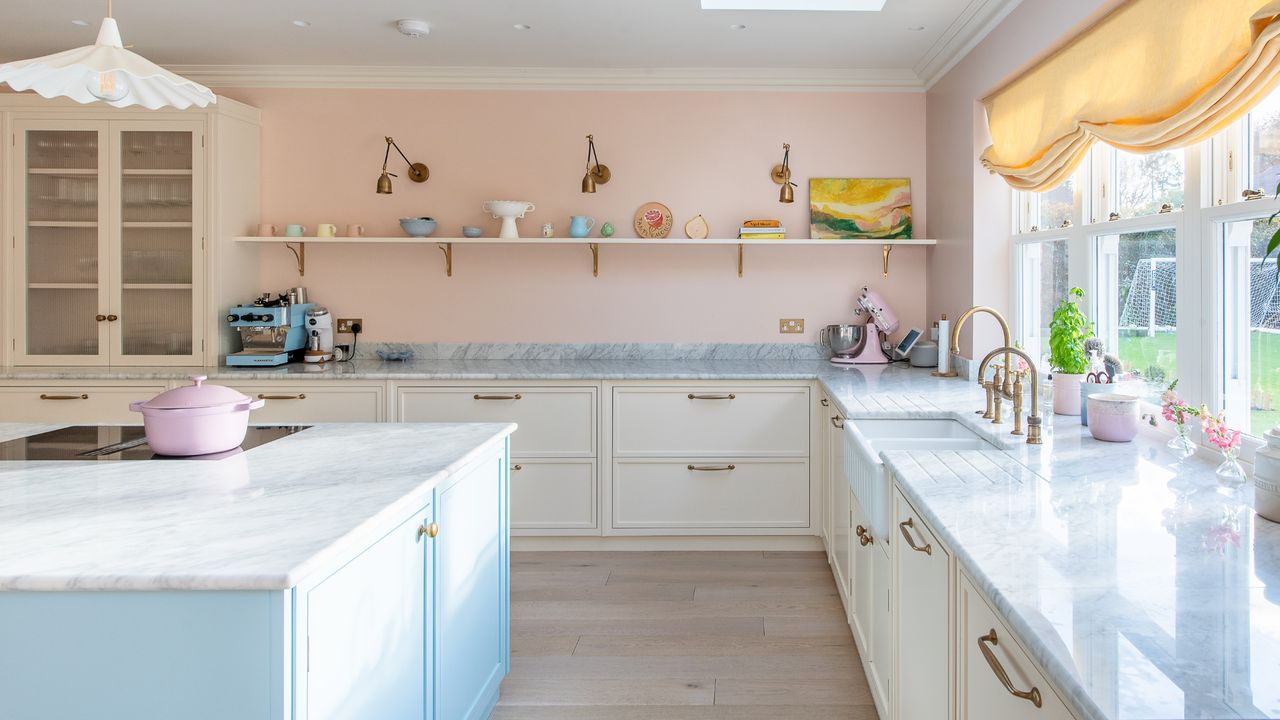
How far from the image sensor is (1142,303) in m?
2.50

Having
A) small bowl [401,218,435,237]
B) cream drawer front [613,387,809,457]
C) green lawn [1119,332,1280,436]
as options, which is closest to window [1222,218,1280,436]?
green lawn [1119,332,1280,436]

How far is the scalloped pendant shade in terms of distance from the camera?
5.94 feet

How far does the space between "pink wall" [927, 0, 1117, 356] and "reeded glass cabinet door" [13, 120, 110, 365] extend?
3974mm

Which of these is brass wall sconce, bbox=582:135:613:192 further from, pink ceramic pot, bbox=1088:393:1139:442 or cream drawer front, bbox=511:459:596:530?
pink ceramic pot, bbox=1088:393:1139:442

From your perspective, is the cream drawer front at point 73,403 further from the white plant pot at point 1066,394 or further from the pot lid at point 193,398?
the white plant pot at point 1066,394

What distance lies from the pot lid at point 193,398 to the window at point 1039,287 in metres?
2.77

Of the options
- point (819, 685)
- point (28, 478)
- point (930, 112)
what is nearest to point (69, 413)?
point (28, 478)

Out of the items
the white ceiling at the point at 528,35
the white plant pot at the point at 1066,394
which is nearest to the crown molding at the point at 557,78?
the white ceiling at the point at 528,35

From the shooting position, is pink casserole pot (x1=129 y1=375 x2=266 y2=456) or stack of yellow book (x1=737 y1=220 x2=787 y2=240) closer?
pink casserole pot (x1=129 y1=375 x2=266 y2=456)

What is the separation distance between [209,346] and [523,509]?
1.72m

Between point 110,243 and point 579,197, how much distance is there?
89.4 inches

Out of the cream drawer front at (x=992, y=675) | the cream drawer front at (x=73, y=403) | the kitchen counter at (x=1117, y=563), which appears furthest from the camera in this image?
the cream drawer front at (x=73, y=403)

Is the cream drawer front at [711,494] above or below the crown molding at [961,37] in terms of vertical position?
below

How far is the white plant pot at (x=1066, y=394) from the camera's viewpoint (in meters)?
2.58
